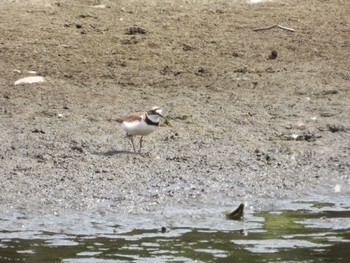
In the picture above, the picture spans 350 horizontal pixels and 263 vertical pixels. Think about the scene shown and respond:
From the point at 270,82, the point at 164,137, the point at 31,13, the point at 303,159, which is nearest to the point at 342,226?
the point at 303,159

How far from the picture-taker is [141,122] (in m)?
10.2

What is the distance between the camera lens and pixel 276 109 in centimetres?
1173

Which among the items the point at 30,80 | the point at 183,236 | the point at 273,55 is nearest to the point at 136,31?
the point at 273,55

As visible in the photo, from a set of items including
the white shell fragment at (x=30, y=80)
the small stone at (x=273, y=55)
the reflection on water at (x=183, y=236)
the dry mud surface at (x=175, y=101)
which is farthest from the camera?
the small stone at (x=273, y=55)

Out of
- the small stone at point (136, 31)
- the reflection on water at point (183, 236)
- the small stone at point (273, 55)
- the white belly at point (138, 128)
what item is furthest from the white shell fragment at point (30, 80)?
the reflection on water at point (183, 236)

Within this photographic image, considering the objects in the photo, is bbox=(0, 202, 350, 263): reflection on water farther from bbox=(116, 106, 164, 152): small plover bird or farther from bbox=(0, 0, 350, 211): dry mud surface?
bbox=(116, 106, 164, 152): small plover bird

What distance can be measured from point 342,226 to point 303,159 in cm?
183

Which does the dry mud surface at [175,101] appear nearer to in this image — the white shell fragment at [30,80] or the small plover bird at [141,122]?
the white shell fragment at [30,80]

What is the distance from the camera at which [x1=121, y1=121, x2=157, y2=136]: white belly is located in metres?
10.2

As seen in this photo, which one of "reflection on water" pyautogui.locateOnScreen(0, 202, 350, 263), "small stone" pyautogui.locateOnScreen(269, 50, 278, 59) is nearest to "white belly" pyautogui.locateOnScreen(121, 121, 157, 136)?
"reflection on water" pyautogui.locateOnScreen(0, 202, 350, 263)

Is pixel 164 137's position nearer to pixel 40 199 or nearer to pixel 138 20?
pixel 40 199

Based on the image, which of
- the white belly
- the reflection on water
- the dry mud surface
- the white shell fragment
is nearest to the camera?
the reflection on water

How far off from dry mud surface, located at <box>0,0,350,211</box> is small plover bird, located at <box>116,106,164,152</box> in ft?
→ 0.82

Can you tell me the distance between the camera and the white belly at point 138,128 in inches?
401
